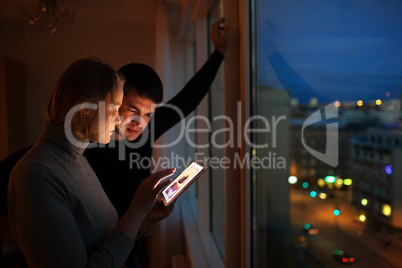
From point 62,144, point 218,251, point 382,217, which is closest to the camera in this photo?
point 382,217

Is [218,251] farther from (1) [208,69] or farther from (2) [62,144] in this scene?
(2) [62,144]

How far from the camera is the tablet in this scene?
867 mm

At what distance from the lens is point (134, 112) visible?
1015mm

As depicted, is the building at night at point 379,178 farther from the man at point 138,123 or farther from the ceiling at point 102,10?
the ceiling at point 102,10

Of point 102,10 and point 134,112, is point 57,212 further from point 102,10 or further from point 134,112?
point 102,10

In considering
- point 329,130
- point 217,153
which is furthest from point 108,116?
point 217,153

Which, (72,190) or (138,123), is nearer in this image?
(72,190)

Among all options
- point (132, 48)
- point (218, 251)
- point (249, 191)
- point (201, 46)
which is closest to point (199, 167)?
point (249, 191)

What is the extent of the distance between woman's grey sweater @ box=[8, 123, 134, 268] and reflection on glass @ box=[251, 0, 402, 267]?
20.4 inches

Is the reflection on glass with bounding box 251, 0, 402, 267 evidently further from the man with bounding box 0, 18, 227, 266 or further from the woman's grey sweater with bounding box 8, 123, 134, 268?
the woman's grey sweater with bounding box 8, 123, 134, 268

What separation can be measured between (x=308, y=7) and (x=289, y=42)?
143mm

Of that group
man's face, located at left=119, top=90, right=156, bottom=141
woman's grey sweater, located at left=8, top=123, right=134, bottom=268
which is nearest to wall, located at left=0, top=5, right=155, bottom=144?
man's face, located at left=119, top=90, right=156, bottom=141

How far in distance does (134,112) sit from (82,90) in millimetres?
399

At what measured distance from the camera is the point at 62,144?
24.8 inches
